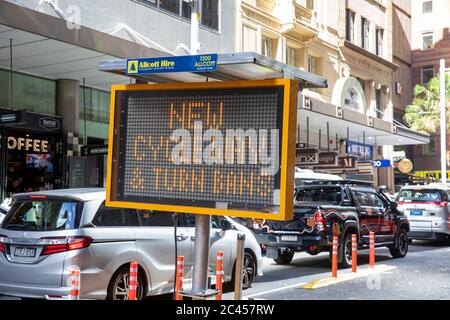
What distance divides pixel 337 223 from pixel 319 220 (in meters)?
0.51

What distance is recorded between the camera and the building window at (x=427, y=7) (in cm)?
4669

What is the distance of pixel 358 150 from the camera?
27.6m

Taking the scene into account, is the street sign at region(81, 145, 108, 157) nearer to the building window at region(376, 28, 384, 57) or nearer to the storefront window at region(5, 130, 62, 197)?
the storefront window at region(5, 130, 62, 197)

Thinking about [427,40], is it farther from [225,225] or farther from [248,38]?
[225,225]

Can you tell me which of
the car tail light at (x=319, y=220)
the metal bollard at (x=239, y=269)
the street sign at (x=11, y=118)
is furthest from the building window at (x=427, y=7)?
the metal bollard at (x=239, y=269)

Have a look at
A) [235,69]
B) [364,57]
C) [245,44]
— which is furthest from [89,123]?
[364,57]

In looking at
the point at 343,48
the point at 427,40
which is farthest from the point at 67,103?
the point at 427,40

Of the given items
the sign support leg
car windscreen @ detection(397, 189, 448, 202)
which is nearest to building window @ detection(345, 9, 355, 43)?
car windscreen @ detection(397, 189, 448, 202)

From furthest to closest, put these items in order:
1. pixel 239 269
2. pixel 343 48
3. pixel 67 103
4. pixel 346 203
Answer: pixel 343 48 < pixel 67 103 < pixel 346 203 < pixel 239 269

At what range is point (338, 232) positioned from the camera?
12.6 meters

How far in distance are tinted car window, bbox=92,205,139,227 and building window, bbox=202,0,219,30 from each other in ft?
44.9

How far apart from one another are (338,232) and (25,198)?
691 centimetres

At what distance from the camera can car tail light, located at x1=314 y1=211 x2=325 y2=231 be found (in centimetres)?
1242
